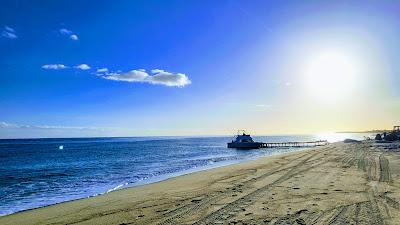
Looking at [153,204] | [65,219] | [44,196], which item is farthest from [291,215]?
[44,196]

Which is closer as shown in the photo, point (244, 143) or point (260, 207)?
point (260, 207)

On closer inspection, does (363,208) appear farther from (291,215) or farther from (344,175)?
(344,175)

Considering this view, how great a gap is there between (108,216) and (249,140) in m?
91.3

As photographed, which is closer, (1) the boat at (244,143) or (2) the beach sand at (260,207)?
(2) the beach sand at (260,207)

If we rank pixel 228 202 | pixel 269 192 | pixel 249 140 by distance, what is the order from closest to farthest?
pixel 228 202, pixel 269 192, pixel 249 140

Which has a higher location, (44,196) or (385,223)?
(385,223)

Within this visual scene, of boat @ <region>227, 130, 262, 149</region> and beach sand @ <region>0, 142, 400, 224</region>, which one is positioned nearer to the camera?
beach sand @ <region>0, 142, 400, 224</region>

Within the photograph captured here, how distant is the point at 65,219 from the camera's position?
12078mm

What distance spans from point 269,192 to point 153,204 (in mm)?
5254

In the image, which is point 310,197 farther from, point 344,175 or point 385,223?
point 344,175

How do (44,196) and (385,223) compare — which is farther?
(44,196)

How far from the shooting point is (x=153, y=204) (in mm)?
13680

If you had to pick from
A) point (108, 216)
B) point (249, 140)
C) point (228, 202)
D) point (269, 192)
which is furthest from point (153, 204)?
point (249, 140)

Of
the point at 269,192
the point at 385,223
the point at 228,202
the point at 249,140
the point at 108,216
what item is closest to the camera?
the point at 385,223
